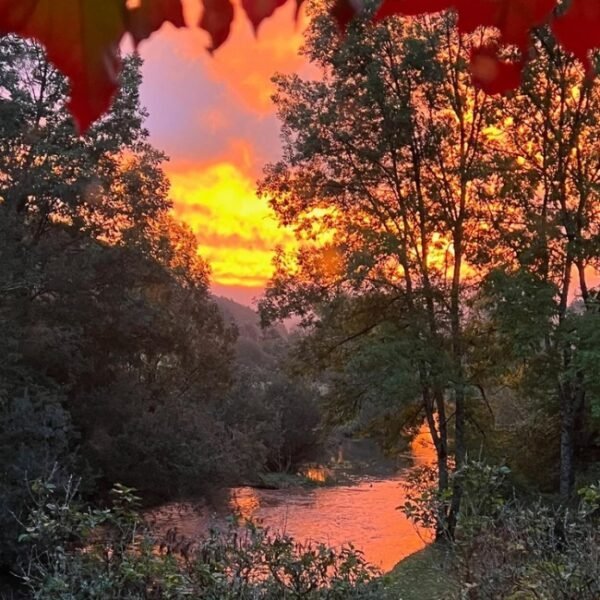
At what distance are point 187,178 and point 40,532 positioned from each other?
3.11 metres

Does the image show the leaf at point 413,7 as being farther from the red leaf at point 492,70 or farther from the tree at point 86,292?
the tree at point 86,292

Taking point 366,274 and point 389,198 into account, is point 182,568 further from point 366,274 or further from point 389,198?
point 389,198

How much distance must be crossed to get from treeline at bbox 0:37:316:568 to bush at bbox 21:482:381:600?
20.1 ft

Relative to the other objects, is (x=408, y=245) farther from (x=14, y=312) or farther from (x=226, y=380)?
(x=226, y=380)

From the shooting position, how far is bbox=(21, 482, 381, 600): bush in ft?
11.9

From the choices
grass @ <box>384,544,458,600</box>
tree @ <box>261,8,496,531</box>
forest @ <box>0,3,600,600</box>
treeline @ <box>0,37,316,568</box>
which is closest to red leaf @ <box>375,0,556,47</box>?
grass @ <box>384,544,458,600</box>

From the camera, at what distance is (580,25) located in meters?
0.53

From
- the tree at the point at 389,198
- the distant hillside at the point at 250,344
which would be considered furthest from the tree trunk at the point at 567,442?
the distant hillside at the point at 250,344

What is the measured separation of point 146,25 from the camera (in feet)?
1.65

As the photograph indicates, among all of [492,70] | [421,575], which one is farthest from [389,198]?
[492,70]

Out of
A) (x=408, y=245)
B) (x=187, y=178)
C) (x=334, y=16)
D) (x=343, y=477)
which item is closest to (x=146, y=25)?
(x=334, y=16)

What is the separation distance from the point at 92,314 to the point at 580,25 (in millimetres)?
14292

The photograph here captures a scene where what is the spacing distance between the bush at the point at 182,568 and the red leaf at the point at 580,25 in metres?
3.49

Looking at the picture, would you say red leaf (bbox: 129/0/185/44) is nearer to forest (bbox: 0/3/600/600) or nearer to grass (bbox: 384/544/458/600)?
grass (bbox: 384/544/458/600)
